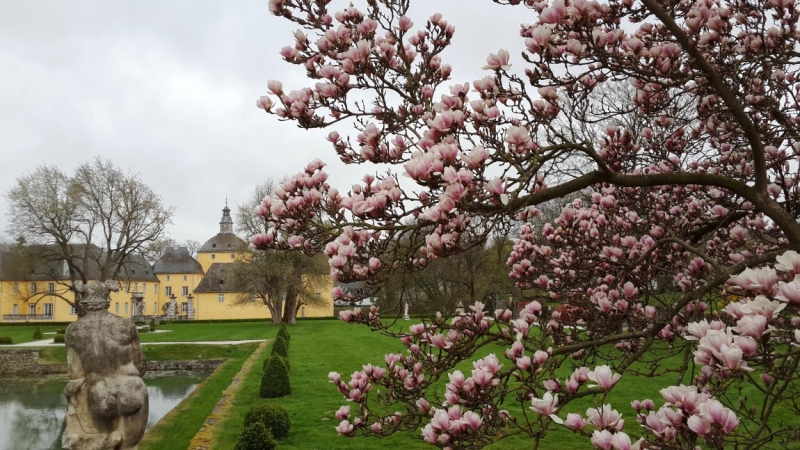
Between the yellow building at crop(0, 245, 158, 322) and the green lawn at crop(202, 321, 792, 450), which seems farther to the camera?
the yellow building at crop(0, 245, 158, 322)

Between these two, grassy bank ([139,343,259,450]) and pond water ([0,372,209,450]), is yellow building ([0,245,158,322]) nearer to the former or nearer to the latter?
pond water ([0,372,209,450])

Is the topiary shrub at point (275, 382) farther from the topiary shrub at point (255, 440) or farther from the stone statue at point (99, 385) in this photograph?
the stone statue at point (99, 385)

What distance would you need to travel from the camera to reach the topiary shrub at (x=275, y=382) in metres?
14.6

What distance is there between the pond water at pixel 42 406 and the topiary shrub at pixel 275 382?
4107 millimetres

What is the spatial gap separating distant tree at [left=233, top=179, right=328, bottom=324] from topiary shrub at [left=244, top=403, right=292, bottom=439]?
96.8ft

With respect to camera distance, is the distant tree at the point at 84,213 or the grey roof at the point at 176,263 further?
the grey roof at the point at 176,263

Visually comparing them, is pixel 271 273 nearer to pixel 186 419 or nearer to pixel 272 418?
pixel 186 419

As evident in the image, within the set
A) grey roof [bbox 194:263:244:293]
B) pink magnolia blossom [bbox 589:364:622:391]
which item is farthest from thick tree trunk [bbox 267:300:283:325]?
pink magnolia blossom [bbox 589:364:622:391]

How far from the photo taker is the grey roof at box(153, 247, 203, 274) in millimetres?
74312

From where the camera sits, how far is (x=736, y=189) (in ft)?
12.3

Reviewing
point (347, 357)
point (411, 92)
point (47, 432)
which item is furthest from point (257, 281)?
point (411, 92)

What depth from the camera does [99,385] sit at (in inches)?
265

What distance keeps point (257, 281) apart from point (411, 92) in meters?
39.3

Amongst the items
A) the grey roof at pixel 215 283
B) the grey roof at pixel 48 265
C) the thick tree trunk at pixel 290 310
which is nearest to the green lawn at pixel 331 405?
the grey roof at pixel 48 265
